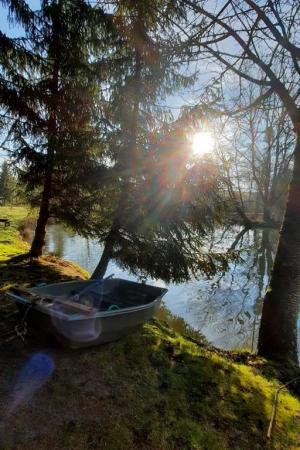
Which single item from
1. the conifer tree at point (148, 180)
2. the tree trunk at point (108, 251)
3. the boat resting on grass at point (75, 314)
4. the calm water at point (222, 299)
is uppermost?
the conifer tree at point (148, 180)

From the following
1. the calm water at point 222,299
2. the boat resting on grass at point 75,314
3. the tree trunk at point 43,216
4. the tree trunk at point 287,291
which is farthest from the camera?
the tree trunk at point 43,216

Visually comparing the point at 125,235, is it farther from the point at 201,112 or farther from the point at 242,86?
the point at 242,86

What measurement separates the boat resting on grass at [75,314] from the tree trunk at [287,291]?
173 cm

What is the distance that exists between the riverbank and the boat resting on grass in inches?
8.7

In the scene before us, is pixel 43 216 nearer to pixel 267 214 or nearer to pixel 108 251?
pixel 108 251

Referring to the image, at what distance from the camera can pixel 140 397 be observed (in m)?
3.07

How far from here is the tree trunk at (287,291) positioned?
4.54 metres

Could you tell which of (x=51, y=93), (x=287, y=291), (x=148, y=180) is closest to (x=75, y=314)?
(x=287, y=291)

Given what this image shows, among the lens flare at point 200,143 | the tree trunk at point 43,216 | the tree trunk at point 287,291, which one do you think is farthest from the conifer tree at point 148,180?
the tree trunk at point 43,216

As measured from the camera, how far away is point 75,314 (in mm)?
3318

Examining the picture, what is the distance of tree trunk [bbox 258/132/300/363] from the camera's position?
454cm

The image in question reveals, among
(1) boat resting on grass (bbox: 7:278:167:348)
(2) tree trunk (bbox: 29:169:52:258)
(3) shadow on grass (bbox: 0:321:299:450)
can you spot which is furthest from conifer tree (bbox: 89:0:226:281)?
(3) shadow on grass (bbox: 0:321:299:450)

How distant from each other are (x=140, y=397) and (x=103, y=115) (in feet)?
16.6

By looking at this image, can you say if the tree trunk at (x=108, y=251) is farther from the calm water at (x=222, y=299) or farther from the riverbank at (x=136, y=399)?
the riverbank at (x=136, y=399)
